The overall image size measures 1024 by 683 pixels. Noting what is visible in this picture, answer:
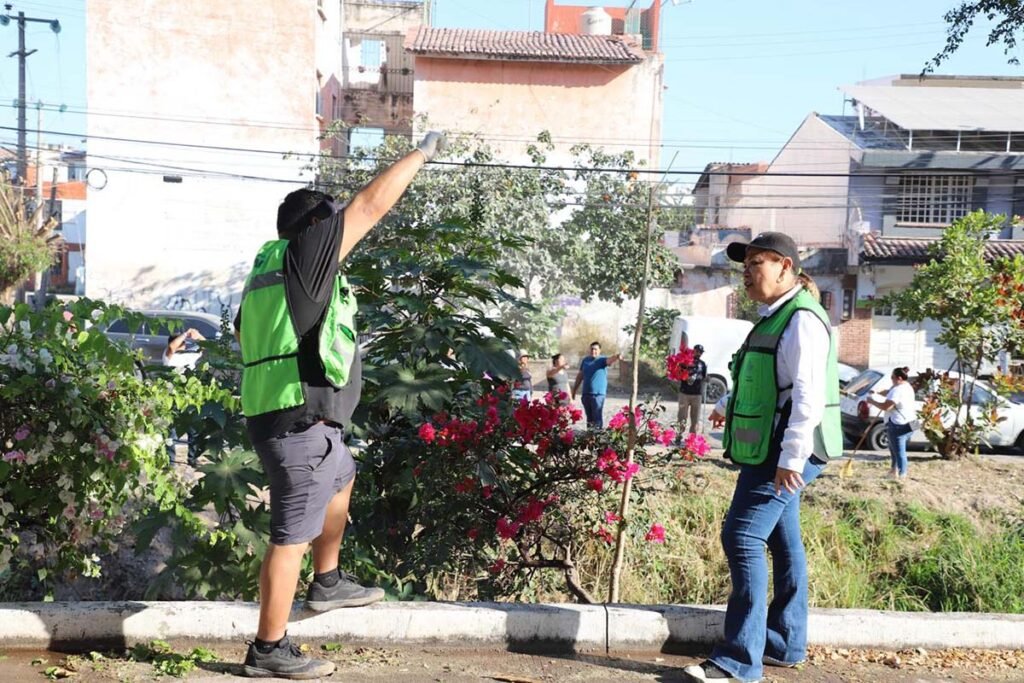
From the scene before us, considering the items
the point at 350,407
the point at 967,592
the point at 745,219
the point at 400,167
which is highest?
the point at 745,219

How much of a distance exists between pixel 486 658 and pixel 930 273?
11006 mm

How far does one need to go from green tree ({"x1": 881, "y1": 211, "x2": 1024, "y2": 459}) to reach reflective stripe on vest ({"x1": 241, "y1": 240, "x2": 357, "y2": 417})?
1119 centimetres

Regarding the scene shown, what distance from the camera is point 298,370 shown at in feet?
11.9

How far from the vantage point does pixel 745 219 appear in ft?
Result: 147

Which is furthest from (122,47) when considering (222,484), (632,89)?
(222,484)

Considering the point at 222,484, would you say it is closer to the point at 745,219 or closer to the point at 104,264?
the point at 104,264

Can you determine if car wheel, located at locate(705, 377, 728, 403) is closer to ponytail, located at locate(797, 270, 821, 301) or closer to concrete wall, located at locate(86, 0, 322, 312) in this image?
concrete wall, located at locate(86, 0, 322, 312)

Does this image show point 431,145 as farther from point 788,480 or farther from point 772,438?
point 788,480

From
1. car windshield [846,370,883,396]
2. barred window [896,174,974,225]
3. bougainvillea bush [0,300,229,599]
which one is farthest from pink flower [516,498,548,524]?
barred window [896,174,974,225]

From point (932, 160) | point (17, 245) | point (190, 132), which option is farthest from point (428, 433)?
point (932, 160)

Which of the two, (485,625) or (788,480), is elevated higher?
(788,480)

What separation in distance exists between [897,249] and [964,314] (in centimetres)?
1976

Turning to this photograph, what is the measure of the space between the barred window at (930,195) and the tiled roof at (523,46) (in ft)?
30.8

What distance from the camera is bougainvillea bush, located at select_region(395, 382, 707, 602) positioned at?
484 centimetres
